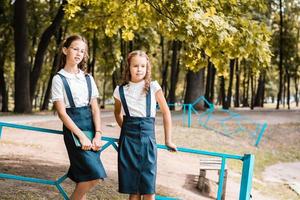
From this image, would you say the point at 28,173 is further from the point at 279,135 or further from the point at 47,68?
the point at 47,68

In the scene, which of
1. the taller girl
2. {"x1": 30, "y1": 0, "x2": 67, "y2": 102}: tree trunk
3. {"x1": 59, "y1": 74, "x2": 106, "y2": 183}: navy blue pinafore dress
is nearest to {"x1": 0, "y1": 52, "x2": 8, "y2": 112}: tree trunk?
{"x1": 30, "y1": 0, "x2": 67, "y2": 102}: tree trunk

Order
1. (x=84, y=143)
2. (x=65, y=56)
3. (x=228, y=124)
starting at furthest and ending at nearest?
(x=228, y=124) → (x=65, y=56) → (x=84, y=143)

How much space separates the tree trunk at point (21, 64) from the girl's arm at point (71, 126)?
1684 centimetres

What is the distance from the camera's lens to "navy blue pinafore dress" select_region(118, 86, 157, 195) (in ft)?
13.4

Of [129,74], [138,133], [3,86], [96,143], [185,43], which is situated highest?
[185,43]

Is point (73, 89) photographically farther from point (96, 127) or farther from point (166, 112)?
point (166, 112)

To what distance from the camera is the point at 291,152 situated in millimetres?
16906

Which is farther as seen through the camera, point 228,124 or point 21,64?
point 21,64

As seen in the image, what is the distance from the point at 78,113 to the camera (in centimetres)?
415

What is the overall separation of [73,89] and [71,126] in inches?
13.7

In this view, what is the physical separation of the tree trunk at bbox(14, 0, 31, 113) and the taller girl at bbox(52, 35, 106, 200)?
16655 mm

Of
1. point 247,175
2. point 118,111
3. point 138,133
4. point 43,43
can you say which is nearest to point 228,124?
point 43,43

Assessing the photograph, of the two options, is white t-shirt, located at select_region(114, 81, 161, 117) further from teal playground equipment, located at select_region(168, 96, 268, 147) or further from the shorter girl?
teal playground equipment, located at select_region(168, 96, 268, 147)

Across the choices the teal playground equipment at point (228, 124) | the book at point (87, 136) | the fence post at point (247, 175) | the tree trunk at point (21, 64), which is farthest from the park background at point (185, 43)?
the fence post at point (247, 175)
